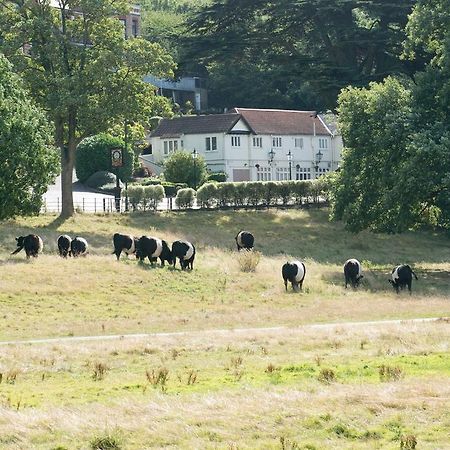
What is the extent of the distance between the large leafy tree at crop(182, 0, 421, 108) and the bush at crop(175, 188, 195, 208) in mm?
9166

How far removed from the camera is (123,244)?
158 feet

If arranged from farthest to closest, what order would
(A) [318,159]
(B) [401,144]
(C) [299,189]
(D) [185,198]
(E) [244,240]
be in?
1. (A) [318,159]
2. (C) [299,189]
3. (D) [185,198]
4. (E) [244,240]
5. (B) [401,144]

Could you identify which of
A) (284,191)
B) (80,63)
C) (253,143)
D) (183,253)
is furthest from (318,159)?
(183,253)

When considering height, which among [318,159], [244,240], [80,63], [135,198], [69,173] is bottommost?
[244,240]

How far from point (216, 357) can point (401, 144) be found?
30.0 m

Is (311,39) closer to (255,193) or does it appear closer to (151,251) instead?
(255,193)

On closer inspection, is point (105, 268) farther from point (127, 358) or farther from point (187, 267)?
point (127, 358)

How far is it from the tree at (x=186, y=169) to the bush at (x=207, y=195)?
12.6 m

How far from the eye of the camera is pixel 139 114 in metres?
61.7

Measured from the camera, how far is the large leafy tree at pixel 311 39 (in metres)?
65.4

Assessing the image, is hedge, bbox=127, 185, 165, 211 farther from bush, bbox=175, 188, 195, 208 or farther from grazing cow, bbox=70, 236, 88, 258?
grazing cow, bbox=70, 236, 88, 258

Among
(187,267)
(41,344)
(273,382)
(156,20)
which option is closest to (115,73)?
(187,267)

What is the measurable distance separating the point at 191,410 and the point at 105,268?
28.5 metres

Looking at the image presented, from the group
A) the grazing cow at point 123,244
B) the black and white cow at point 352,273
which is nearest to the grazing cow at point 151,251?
the grazing cow at point 123,244
